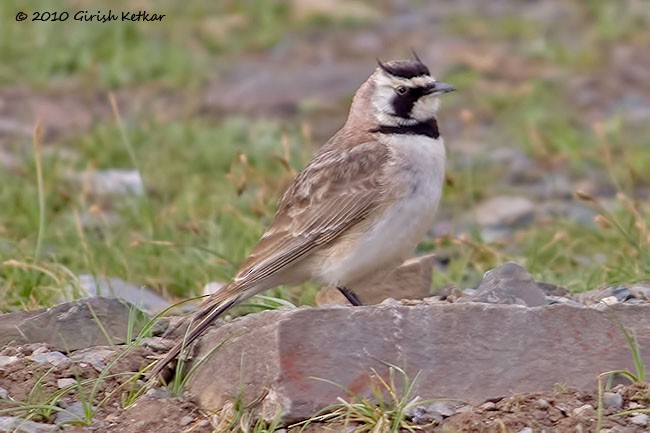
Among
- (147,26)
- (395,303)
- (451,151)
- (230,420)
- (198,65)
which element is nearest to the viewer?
(230,420)

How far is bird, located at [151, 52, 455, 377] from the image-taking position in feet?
19.1

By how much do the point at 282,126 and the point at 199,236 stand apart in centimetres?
344

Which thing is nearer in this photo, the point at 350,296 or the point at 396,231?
the point at 396,231

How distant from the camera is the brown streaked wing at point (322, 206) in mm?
5867

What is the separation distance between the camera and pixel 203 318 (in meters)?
5.39

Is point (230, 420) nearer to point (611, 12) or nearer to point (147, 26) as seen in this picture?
point (147, 26)

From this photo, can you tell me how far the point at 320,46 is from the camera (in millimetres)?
13539

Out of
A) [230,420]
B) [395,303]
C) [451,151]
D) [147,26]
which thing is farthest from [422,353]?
[147,26]

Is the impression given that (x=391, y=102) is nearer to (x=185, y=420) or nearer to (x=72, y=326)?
(x=72, y=326)

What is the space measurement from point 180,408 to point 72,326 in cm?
76

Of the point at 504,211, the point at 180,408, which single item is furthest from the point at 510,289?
the point at 504,211

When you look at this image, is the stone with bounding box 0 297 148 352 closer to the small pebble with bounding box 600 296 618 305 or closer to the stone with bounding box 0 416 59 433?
the stone with bounding box 0 416 59 433

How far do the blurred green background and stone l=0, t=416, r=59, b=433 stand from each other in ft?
4.84

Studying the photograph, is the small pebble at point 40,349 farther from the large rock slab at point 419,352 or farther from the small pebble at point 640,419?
the small pebble at point 640,419
